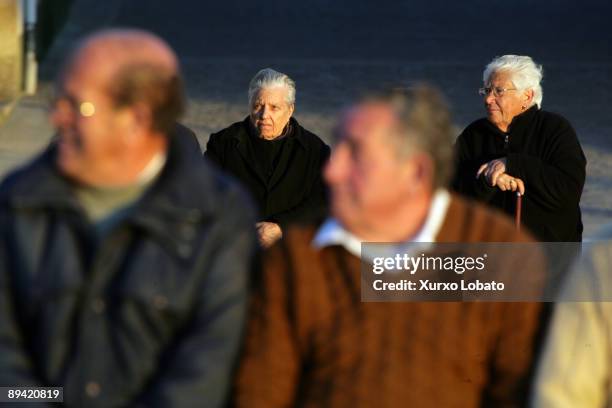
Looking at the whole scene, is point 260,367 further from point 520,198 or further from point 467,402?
point 520,198

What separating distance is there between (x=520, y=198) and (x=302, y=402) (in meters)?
2.94

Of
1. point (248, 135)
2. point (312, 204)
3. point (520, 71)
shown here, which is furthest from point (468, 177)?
point (248, 135)

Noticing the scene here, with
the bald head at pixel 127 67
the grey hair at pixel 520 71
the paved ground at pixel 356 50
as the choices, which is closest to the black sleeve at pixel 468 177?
the grey hair at pixel 520 71

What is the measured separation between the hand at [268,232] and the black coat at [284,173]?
0.60 feet

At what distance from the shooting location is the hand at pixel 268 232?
5.29 meters

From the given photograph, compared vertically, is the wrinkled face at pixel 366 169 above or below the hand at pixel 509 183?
below

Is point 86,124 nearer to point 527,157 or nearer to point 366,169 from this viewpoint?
point 366,169

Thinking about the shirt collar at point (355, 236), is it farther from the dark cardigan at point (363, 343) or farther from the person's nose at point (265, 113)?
the person's nose at point (265, 113)

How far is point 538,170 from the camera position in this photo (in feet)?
18.5

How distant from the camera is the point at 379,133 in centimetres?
283

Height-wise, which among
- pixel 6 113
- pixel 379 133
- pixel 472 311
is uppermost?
pixel 6 113

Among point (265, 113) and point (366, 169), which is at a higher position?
point (265, 113)

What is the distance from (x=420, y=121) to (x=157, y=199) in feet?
1.83

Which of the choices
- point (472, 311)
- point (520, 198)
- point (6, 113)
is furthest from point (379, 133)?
point (6, 113)
